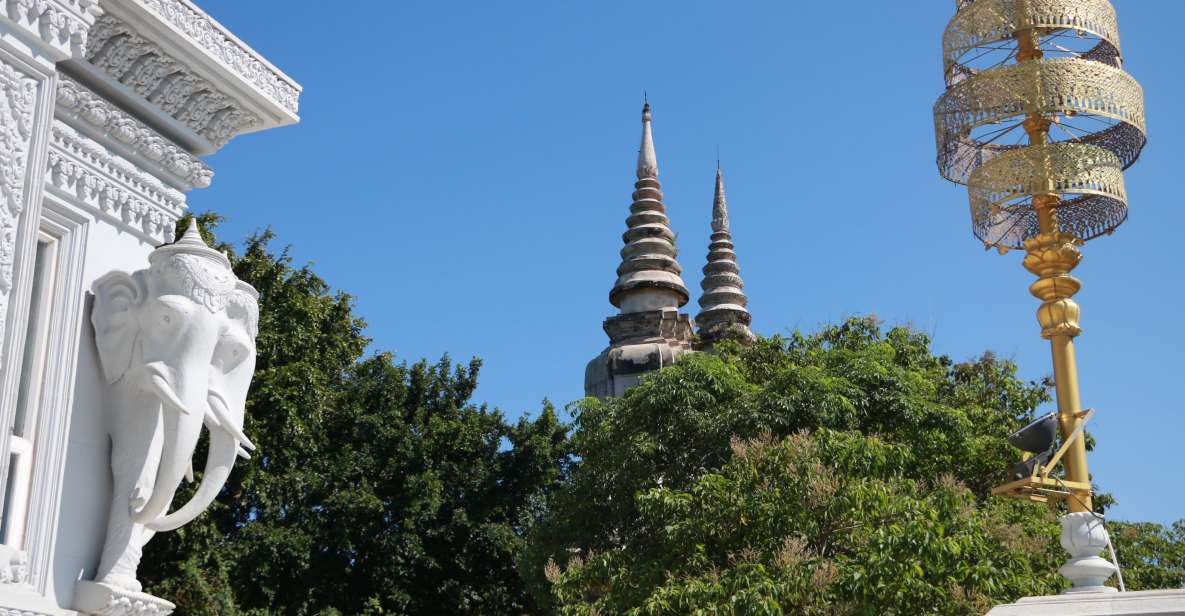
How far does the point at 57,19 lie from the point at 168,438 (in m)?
1.74

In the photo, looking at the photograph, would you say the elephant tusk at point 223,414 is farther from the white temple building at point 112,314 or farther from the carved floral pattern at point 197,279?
the carved floral pattern at point 197,279

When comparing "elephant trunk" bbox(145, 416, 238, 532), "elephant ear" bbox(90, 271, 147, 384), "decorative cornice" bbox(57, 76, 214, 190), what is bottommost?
"elephant trunk" bbox(145, 416, 238, 532)

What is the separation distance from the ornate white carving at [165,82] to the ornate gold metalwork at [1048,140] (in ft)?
35.9

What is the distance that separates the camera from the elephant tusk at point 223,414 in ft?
18.7

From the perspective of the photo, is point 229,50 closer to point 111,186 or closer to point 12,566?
point 111,186

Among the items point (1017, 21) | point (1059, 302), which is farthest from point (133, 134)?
point (1017, 21)

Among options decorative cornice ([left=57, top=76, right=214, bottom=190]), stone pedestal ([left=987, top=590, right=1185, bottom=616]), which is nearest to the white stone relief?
decorative cornice ([left=57, top=76, right=214, bottom=190])

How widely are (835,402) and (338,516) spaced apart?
28.6ft

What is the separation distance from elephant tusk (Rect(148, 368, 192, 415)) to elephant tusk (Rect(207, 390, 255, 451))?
295 millimetres

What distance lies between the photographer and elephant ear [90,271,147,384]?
5.51 m

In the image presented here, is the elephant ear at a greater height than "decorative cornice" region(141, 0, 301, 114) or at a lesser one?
lesser

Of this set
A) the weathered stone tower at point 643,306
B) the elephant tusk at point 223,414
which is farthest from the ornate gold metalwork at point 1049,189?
the elephant tusk at point 223,414

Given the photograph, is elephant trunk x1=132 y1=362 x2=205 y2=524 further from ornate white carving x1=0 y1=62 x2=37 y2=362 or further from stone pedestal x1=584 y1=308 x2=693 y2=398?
stone pedestal x1=584 y1=308 x2=693 y2=398

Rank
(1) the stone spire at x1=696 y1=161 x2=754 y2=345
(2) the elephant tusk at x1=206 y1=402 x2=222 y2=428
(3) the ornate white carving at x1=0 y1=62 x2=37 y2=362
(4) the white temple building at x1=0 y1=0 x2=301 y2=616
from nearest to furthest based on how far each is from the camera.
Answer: (3) the ornate white carving at x1=0 y1=62 x2=37 y2=362, (4) the white temple building at x1=0 y1=0 x2=301 y2=616, (2) the elephant tusk at x1=206 y1=402 x2=222 y2=428, (1) the stone spire at x1=696 y1=161 x2=754 y2=345
